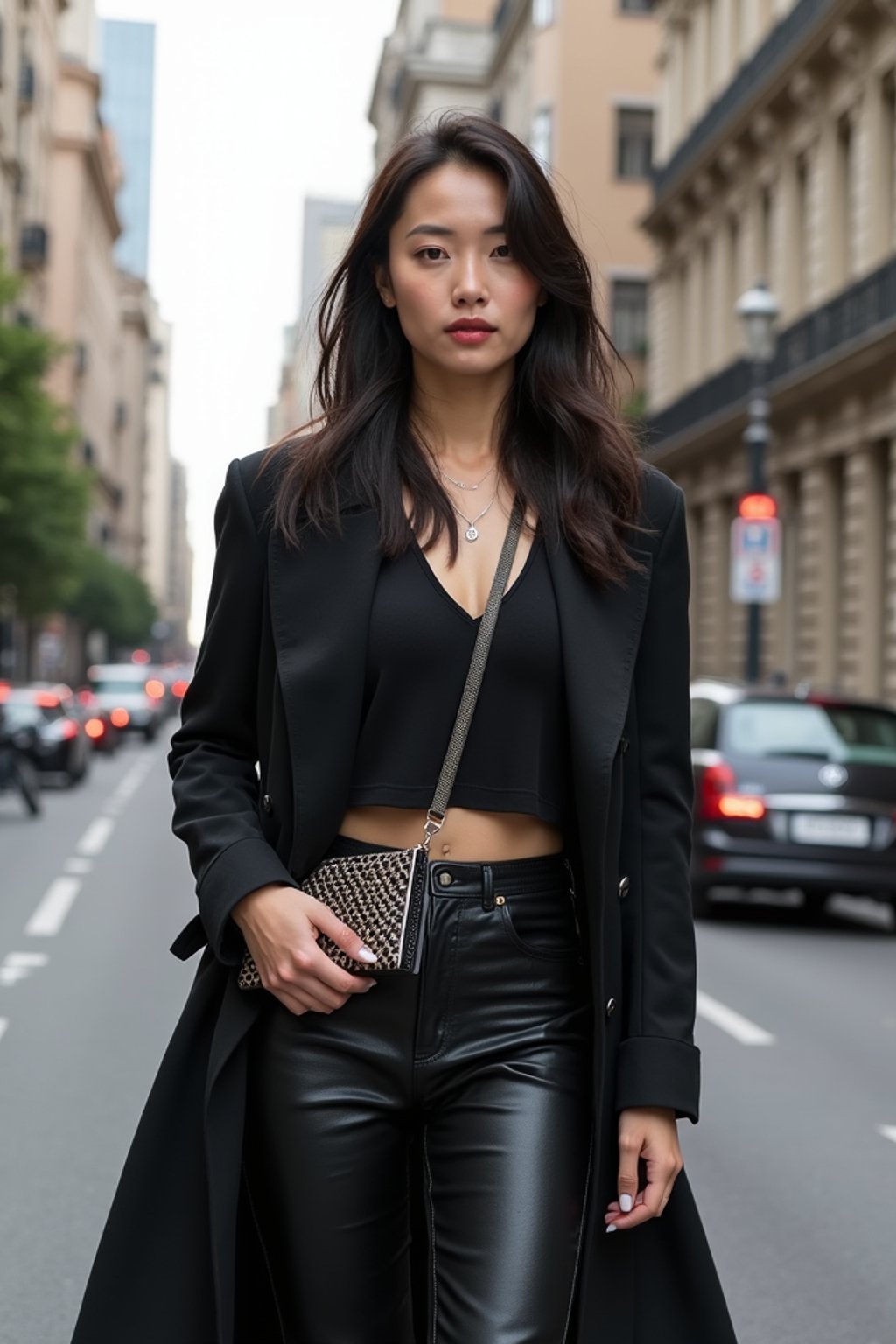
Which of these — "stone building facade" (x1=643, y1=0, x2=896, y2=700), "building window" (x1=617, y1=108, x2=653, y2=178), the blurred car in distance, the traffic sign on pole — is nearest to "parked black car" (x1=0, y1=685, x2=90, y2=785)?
"stone building facade" (x1=643, y1=0, x2=896, y2=700)

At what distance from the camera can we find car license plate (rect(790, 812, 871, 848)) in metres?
13.4

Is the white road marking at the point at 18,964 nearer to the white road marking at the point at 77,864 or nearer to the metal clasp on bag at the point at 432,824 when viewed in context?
the white road marking at the point at 77,864

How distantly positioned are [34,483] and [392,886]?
41447mm

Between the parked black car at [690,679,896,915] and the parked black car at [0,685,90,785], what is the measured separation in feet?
55.7

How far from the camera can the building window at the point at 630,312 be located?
178 ft

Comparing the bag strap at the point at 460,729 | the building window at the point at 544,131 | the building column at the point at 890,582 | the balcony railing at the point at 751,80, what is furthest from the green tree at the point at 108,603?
the bag strap at the point at 460,729

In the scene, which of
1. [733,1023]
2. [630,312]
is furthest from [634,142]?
[733,1023]

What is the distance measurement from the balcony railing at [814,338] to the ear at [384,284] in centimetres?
2007

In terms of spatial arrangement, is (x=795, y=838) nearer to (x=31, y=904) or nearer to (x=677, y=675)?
(x=31, y=904)

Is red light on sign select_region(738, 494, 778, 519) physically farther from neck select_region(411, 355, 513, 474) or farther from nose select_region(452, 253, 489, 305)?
nose select_region(452, 253, 489, 305)

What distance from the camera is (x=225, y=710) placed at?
2.65 m

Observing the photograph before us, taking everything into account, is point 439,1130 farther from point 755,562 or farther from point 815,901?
point 755,562

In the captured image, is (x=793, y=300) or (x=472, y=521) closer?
(x=472, y=521)

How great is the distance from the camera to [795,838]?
13367 millimetres
